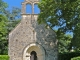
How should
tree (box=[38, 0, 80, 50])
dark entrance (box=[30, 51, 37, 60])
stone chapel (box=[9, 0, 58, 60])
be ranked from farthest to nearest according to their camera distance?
dark entrance (box=[30, 51, 37, 60]) < stone chapel (box=[9, 0, 58, 60]) < tree (box=[38, 0, 80, 50])

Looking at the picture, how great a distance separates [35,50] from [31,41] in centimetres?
169

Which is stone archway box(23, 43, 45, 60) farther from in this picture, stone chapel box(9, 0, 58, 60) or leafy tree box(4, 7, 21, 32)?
leafy tree box(4, 7, 21, 32)

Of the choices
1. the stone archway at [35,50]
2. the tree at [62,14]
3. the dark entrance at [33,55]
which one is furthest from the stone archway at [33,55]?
the tree at [62,14]

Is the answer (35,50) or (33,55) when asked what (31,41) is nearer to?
(35,50)

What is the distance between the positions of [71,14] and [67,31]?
3.56 meters

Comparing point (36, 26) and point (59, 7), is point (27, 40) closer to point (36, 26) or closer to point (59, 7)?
point (36, 26)

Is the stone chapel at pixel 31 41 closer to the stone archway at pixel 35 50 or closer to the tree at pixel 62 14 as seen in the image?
the stone archway at pixel 35 50

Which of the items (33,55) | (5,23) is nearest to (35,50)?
(33,55)

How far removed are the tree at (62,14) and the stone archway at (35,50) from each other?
4.82 m

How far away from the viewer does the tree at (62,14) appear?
2142 cm

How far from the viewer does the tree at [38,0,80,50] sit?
70.3 ft

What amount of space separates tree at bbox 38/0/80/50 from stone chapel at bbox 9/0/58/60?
161 inches

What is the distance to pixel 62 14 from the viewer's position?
24203 mm

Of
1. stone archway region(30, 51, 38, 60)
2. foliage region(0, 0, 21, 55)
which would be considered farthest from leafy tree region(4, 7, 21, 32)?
stone archway region(30, 51, 38, 60)
